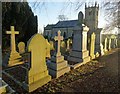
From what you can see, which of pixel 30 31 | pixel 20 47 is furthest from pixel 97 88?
pixel 30 31

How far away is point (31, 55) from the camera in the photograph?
4.82 m

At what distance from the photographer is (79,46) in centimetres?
849

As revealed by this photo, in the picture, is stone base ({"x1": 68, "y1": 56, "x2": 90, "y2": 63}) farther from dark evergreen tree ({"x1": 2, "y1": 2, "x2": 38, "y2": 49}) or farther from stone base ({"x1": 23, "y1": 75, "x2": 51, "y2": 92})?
dark evergreen tree ({"x1": 2, "y1": 2, "x2": 38, "y2": 49})

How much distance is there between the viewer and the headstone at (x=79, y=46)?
8.27 m

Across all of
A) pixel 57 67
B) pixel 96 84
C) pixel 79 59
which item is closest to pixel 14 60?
pixel 57 67

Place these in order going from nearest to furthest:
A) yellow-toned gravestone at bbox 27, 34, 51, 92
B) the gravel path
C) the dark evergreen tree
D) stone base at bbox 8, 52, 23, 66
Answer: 1. the gravel path
2. yellow-toned gravestone at bbox 27, 34, 51, 92
3. stone base at bbox 8, 52, 23, 66
4. the dark evergreen tree

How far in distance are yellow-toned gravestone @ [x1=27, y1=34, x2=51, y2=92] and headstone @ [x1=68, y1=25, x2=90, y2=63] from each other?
133 inches

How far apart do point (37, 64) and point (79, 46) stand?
159 inches

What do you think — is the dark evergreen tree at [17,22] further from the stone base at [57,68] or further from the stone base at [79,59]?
the stone base at [57,68]

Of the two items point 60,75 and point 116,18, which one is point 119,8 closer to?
point 116,18

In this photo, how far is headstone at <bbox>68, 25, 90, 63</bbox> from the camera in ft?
27.1

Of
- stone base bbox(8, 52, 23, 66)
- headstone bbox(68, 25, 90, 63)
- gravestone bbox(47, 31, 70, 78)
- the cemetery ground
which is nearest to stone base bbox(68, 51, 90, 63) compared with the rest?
headstone bbox(68, 25, 90, 63)

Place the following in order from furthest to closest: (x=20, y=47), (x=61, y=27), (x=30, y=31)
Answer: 1. (x=61, y=27)
2. (x=30, y=31)
3. (x=20, y=47)

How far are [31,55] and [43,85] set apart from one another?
120 centimetres
